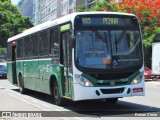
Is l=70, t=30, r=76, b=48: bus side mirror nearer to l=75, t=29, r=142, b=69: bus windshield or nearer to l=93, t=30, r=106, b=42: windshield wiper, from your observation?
l=75, t=29, r=142, b=69: bus windshield

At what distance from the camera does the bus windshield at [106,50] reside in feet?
38.7

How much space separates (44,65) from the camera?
1527cm

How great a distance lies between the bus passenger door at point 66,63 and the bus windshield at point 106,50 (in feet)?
2.05

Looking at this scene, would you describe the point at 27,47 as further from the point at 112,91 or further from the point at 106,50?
the point at 112,91

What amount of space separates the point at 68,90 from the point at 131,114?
88.3 inches

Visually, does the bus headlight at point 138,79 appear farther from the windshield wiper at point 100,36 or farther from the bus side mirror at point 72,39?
the bus side mirror at point 72,39

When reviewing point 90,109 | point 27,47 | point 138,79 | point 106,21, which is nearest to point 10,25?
point 27,47

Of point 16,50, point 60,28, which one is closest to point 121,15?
point 60,28

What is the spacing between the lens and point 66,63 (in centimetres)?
1259

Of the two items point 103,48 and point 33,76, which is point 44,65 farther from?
point 103,48

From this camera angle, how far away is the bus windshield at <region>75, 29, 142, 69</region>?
11805mm

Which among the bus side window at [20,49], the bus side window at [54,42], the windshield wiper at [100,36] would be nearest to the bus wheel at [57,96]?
the bus side window at [54,42]

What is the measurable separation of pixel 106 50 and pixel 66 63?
4.67ft

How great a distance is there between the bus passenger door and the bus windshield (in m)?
0.62
